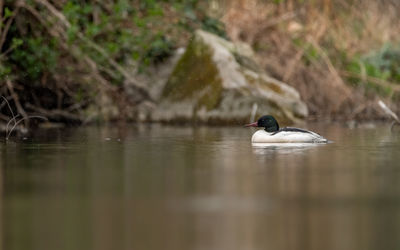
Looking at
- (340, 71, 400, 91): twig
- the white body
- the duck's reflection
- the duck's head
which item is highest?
(340, 71, 400, 91): twig

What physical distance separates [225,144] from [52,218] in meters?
7.41

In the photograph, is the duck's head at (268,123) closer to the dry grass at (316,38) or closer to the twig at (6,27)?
the twig at (6,27)

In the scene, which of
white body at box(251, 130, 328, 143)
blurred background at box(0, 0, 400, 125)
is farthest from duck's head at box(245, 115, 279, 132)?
blurred background at box(0, 0, 400, 125)

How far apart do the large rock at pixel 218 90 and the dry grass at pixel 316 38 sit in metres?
1.75

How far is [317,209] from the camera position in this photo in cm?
658

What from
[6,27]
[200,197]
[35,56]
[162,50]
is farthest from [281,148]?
[162,50]

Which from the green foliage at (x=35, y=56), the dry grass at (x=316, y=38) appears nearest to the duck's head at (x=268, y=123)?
the green foliage at (x=35, y=56)

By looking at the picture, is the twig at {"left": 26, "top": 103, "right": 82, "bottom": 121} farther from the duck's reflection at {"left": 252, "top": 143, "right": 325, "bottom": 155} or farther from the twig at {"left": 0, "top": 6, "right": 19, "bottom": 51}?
the duck's reflection at {"left": 252, "top": 143, "right": 325, "bottom": 155}

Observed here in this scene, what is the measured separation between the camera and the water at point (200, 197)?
552 cm

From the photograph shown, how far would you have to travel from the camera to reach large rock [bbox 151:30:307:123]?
2038cm

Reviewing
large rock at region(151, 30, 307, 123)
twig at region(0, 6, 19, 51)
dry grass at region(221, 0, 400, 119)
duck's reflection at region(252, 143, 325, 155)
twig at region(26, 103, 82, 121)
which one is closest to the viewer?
duck's reflection at region(252, 143, 325, 155)

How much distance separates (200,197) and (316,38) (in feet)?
56.6

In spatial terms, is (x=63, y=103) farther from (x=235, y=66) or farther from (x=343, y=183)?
(x=343, y=183)

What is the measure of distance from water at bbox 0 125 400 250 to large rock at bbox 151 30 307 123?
25.2ft
